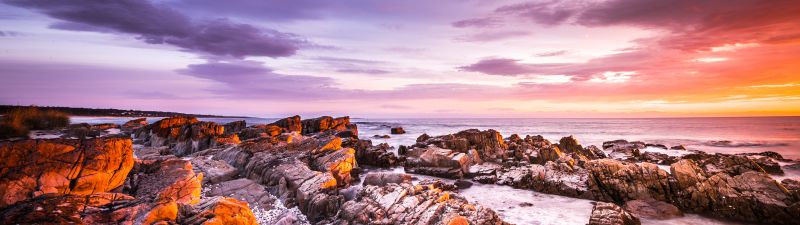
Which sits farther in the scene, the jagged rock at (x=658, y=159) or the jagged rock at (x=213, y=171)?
the jagged rock at (x=658, y=159)

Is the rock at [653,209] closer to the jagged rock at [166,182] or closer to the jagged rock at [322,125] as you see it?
the jagged rock at [166,182]

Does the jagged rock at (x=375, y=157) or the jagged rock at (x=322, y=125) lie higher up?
the jagged rock at (x=322, y=125)

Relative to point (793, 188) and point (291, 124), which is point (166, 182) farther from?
point (291, 124)

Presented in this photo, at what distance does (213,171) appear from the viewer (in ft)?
52.6

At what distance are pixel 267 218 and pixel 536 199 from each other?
1127 cm

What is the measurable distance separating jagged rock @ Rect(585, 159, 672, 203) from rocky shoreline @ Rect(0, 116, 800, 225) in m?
0.04

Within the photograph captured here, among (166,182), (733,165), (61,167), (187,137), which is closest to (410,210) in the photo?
(166,182)

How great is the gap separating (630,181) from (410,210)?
10648mm

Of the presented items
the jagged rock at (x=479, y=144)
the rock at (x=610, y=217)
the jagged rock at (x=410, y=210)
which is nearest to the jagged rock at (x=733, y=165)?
the rock at (x=610, y=217)

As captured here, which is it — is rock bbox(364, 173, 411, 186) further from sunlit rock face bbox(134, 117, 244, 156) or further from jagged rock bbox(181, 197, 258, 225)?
sunlit rock face bbox(134, 117, 244, 156)

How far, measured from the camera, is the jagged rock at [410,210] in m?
10.1

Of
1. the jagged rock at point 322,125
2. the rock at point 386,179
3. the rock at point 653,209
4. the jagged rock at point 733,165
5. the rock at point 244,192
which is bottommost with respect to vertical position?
the rock at point 653,209

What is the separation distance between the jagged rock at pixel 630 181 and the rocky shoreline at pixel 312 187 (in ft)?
0.13

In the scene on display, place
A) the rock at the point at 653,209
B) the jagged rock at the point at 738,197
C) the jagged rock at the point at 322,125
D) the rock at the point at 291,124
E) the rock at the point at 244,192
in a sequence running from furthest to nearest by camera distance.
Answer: the jagged rock at the point at 322,125, the rock at the point at 291,124, the rock at the point at 244,192, the rock at the point at 653,209, the jagged rock at the point at 738,197
